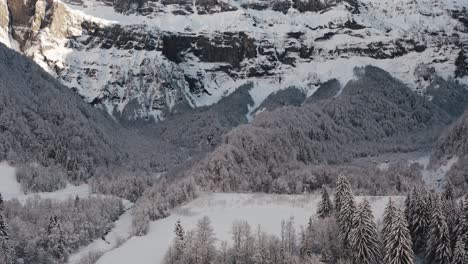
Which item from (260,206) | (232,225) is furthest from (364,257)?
(260,206)

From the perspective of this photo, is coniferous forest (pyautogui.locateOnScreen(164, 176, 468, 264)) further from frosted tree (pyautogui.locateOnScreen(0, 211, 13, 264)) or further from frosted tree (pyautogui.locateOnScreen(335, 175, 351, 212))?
frosted tree (pyautogui.locateOnScreen(0, 211, 13, 264))

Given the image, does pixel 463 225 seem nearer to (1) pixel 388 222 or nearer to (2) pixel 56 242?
(1) pixel 388 222

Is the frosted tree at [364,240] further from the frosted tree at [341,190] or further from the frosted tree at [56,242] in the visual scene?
the frosted tree at [56,242]

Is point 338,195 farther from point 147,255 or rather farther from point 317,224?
point 147,255

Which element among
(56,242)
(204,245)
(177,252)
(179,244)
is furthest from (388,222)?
(56,242)

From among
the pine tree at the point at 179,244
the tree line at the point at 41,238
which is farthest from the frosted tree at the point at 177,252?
the tree line at the point at 41,238

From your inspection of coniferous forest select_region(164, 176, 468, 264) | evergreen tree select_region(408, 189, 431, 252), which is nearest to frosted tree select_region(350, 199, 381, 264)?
coniferous forest select_region(164, 176, 468, 264)
